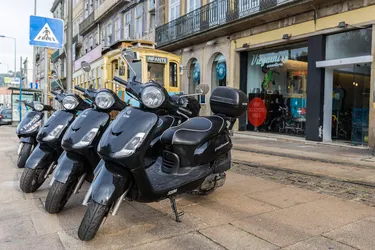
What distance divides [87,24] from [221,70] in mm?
22670

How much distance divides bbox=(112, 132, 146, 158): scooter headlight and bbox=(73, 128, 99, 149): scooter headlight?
0.95m

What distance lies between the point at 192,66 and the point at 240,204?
1489cm

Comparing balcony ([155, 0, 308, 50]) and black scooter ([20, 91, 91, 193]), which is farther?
balcony ([155, 0, 308, 50])

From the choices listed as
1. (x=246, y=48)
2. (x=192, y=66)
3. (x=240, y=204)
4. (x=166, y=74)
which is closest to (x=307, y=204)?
(x=240, y=204)

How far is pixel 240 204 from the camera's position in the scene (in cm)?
463

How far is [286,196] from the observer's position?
16.3 ft

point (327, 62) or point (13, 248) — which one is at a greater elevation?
point (327, 62)

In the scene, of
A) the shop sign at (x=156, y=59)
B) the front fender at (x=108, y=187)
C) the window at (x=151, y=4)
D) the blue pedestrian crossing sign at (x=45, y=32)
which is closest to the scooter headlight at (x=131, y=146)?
the front fender at (x=108, y=187)

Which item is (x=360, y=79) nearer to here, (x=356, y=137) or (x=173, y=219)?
(x=356, y=137)

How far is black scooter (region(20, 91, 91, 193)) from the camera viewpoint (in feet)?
16.6

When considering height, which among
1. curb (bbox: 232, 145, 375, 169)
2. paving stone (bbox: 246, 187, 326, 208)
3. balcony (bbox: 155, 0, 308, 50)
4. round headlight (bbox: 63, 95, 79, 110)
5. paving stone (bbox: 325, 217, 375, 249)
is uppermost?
balcony (bbox: 155, 0, 308, 50)

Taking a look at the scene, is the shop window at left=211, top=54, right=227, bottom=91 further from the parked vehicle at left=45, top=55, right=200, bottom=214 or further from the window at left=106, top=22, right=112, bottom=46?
the window at left=106, top=22, right=112, bottom=46

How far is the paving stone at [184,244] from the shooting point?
3.30 meters

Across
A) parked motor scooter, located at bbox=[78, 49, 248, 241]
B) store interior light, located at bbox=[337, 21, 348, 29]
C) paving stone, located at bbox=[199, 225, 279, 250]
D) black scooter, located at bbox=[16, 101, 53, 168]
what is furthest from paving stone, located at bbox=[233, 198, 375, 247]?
store interior light, located at bbox=[337, 21, 348, 29]
